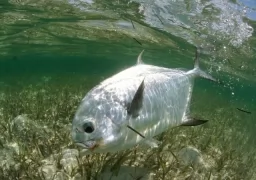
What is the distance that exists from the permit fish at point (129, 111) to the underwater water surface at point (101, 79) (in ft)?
1.87

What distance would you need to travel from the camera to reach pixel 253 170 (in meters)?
8.54

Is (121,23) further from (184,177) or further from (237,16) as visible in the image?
(184,177)

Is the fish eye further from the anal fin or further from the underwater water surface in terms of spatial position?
the anal fin

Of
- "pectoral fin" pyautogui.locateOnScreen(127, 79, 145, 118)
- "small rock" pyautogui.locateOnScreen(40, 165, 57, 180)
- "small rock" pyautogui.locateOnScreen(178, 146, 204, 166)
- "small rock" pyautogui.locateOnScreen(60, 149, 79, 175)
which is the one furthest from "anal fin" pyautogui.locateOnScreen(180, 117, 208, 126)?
"small rock" pyautogui.locateOnScreen(40, 165, 57, 180)

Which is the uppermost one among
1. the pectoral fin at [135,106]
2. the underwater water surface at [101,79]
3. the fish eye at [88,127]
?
the pectoral fin at [135,106]

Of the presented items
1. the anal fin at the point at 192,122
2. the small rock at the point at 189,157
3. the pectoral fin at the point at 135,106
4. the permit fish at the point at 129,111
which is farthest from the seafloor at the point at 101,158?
the anal fin at the point at 192,122

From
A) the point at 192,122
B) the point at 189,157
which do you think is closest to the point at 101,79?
the point at 189,157

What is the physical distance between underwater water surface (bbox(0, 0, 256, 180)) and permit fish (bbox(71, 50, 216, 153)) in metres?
0.57

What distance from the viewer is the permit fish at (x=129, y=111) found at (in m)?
3.18

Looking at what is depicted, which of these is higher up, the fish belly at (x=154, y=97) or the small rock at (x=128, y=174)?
the fish belly at (x=154, y=97)

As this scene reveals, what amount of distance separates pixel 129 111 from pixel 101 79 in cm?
1472

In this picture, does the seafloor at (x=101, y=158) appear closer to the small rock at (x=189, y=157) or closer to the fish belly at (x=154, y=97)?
the small rock at (x=189, y=157)

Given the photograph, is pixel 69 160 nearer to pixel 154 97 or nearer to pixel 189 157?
pixel 154 97

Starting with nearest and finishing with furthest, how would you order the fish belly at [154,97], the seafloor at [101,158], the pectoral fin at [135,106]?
the pectoral fin at [135,106] → the fish belly at [154,97] → the seafloor at [101,158]
